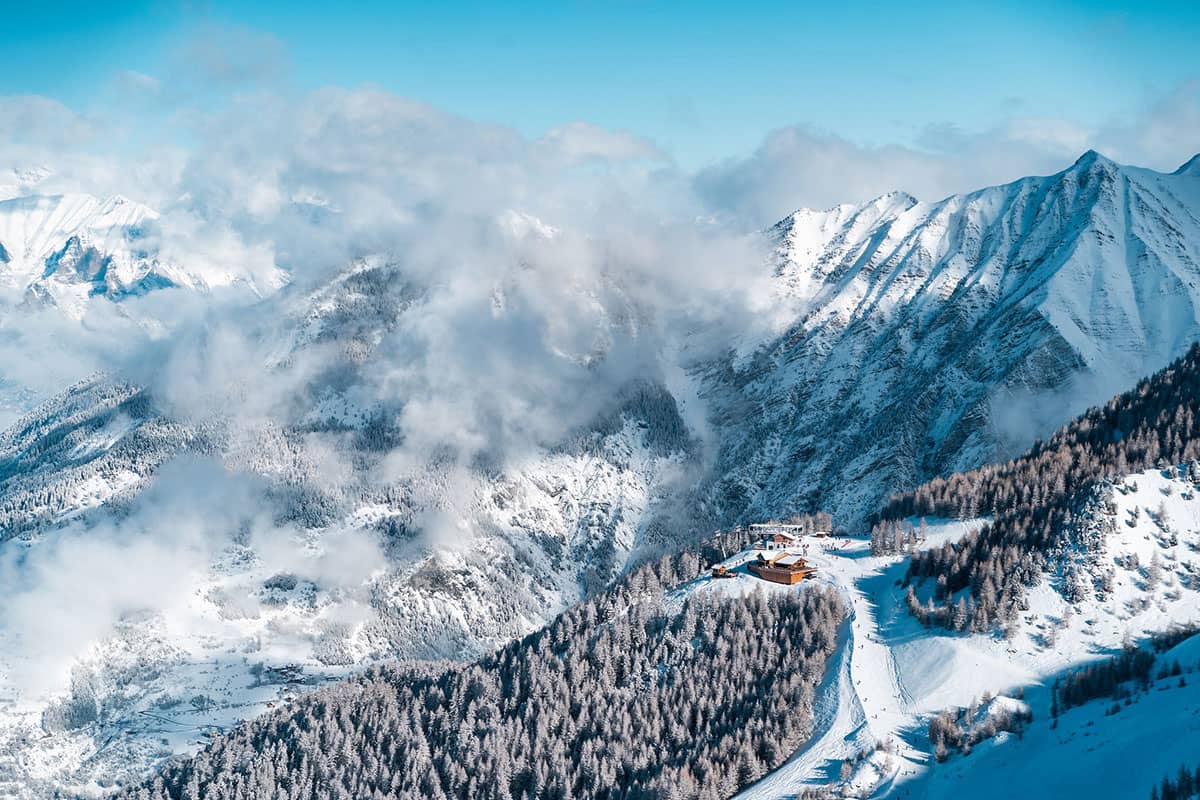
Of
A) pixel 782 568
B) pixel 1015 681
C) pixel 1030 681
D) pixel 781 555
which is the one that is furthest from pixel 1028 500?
pixel 1015 681

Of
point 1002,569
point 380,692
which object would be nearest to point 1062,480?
point 1002,569

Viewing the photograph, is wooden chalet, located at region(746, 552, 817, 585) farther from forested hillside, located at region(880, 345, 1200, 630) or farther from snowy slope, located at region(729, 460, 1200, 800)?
forested hillside, located at region(880, 345, 1200, 630)

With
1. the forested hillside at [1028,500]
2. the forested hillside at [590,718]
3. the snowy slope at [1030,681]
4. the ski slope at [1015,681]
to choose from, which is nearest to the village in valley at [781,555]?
the ski slope at [1015,681]

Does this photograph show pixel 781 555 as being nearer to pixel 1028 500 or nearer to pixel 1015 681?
pixel 1028 500

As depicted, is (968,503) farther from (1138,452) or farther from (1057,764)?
(1057,764)

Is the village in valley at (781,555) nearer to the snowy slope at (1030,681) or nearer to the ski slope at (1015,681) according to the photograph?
the ski slope at (1015,681)

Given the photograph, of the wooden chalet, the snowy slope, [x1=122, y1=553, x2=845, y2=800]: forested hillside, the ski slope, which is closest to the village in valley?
the wooden chalet

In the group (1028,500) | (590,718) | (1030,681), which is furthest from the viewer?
(1028,500)
